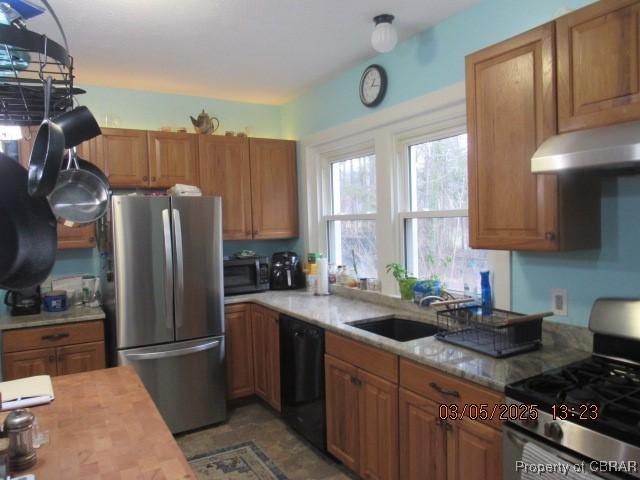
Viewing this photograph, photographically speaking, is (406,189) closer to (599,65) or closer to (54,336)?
(599,65)

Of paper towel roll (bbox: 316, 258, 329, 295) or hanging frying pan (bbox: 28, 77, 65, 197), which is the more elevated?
hanging frying pan (bbox: 28, 77, 65, 197)

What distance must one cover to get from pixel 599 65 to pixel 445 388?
133 centimetres

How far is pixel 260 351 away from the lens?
3.44 metres

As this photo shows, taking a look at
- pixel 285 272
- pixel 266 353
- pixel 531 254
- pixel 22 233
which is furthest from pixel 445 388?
pixel 285 272

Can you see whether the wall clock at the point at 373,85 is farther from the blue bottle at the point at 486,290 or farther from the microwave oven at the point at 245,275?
the microwave oven at the point at 245,275

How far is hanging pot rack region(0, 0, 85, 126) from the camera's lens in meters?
0.91

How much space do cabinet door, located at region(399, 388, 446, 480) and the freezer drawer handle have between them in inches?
63.0

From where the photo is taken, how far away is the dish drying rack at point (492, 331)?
1.90 m

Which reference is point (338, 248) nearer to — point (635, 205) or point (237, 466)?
point (237, 466)

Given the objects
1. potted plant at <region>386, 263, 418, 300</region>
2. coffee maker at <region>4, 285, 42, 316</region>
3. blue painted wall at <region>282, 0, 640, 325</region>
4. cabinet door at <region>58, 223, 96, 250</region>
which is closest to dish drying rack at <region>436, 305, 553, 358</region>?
blue painted wall at <region>282, 0, 640, 325</region>

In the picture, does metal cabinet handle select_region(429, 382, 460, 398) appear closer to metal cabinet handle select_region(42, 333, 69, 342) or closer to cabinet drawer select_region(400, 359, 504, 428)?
cabinet drawer select_region(400, 359, 504, 428)

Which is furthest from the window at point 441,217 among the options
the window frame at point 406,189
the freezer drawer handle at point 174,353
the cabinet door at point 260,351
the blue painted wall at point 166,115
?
the freezer drawer handle at point 174,353

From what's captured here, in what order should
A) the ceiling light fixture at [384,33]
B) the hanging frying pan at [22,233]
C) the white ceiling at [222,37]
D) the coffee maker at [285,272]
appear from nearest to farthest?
the hanging frying pan at [22,233] → the white ceiling at [222,37] → the ceiling light fixture at [384,33] → the coffee maker at [285,272]

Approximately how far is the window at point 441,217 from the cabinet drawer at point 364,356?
2.47 feet
